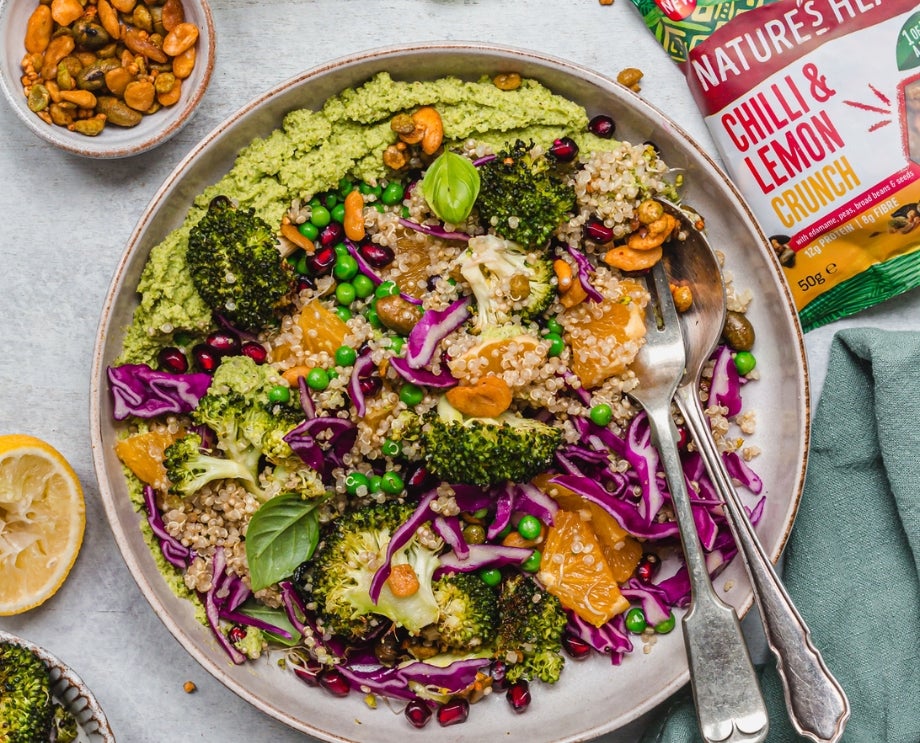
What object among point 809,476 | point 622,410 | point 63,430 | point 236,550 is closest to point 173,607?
point 236,550

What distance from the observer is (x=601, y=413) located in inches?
132

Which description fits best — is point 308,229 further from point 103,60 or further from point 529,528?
point 529,528

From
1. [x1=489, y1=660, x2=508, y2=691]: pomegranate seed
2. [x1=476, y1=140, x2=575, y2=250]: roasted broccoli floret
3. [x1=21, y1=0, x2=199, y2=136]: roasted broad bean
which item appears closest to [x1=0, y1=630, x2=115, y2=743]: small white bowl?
[x1=489, y1=660, x2=508, y2=691]: pomegranate seed

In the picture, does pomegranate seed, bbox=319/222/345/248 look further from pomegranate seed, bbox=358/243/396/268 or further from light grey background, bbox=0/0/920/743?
light grey background, bbox=0/0/920/743

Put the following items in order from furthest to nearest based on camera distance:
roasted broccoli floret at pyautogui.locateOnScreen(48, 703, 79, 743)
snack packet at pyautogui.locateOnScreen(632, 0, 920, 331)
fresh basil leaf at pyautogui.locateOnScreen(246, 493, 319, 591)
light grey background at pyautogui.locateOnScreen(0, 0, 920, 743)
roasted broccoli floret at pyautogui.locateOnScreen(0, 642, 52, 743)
Result: light grey background at pyautogui.locateOnScreen(0, 0, 920, 743) → roasted broccoli floret at pyautogui.locateOnScreen(48, 703, 79, 743) → snack packet at pyautogui.locateOnScreen(632, 0, 920, 331) → roasted broccoli floret at pyautogui.locateOnScreen(0, 642, 52, 743) → fresh basil leaf at pyautogui.locateOnScreen(246, 493, 319, 591)

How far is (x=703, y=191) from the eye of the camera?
11.4 ft

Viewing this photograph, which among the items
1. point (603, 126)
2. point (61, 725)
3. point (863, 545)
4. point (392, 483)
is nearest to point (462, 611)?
point (392, 483)

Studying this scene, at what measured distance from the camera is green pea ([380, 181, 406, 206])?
3.48 m

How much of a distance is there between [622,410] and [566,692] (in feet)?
4.08

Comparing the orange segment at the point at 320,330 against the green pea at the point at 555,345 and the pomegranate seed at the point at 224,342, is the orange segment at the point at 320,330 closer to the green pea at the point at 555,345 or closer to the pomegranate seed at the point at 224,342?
the pomegranate seed at the point at 224,342

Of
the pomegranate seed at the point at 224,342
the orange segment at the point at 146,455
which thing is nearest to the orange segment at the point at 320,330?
the pomegranate seed at the point at 224,342

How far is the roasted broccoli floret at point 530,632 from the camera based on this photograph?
3.32 m

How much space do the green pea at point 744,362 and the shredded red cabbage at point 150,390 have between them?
2226 millimetres

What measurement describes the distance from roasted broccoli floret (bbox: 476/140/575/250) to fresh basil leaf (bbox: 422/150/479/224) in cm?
8
